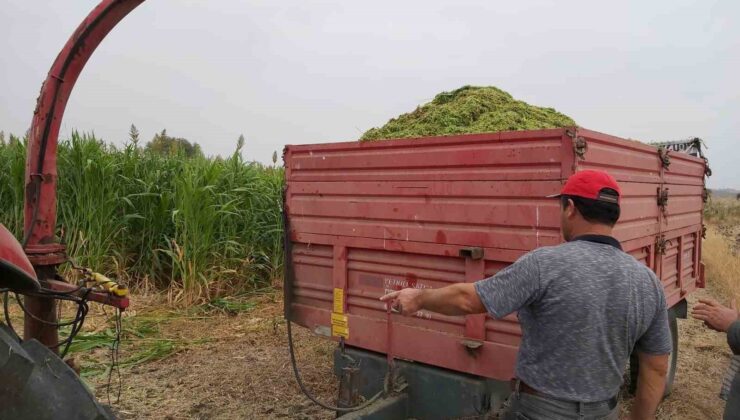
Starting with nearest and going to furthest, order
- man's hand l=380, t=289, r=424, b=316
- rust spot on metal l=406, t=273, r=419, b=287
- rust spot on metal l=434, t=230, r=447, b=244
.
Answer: man's hand l=380, t=289, r=424, b=316
rust spot on metal l=434, t=230, r=447, b=244
rust spot on metal l=406, t=273, r=419, b=287

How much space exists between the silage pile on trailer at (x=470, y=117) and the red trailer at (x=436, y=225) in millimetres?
851

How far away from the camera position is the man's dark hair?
1968 mm

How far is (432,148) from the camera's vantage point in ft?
9.28

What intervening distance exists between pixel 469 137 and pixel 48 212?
2.17 meters

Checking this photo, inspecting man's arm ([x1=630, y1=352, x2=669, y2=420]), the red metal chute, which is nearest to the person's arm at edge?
man's arm ([x1=630, y1=352, x2=669, y2=420])

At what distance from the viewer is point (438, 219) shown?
9.18ft

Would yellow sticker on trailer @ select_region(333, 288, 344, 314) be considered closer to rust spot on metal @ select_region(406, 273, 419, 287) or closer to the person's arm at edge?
rust spot on metal @ select_region(406, 273, 419, 287)

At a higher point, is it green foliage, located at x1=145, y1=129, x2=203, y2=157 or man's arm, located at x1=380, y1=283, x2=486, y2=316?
green foliage, located at x1=145, y1=129, x2=203, y2=157

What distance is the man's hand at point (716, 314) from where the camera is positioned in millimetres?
2461

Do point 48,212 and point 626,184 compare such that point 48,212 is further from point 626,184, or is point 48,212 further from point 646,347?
point 626,184

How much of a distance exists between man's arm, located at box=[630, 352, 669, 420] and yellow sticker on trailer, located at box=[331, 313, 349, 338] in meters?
1.66

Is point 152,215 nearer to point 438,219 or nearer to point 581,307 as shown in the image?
point 438,219

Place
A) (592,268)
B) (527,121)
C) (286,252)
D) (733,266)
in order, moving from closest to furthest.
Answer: (592,268), (286,252), (527,121), (733,266)

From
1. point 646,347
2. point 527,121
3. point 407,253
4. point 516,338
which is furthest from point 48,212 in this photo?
point 527,121
